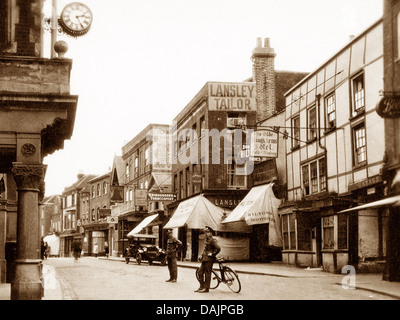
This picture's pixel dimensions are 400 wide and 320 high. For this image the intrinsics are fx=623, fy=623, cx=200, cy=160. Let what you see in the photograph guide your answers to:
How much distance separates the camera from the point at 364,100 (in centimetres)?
2372

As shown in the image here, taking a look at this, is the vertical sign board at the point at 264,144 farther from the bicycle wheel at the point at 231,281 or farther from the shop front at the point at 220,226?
the bicycle wheel at the point at 231,281

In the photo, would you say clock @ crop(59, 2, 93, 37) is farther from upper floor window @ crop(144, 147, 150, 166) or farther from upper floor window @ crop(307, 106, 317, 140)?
upper floor window @ crop(144, 147, 150, 166)

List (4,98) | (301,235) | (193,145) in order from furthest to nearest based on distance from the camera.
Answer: (193,145) < (301,235) < (4,98)

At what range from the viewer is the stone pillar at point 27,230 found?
13.9 meters

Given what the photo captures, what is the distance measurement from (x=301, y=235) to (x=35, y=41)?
17.6 meters

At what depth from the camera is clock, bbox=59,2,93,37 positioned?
16.3 meters

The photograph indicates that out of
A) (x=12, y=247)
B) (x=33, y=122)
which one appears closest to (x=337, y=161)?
(x=12, y=247)

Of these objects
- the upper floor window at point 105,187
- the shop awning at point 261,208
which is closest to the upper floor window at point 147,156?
the upper floor window at point 105,187

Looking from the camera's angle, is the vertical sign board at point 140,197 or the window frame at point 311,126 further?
the vertical sign board at point 140,197

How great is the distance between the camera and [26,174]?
14.1 metres

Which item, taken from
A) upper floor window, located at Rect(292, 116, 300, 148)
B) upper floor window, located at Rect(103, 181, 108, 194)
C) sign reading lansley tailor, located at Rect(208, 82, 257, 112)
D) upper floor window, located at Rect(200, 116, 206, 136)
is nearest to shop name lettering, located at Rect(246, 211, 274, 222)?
upper floor window, located at Rect(292, 116, 300, 148)

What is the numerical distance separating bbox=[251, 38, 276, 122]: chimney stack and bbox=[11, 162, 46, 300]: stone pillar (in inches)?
1037

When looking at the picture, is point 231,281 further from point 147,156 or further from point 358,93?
point 147,156
